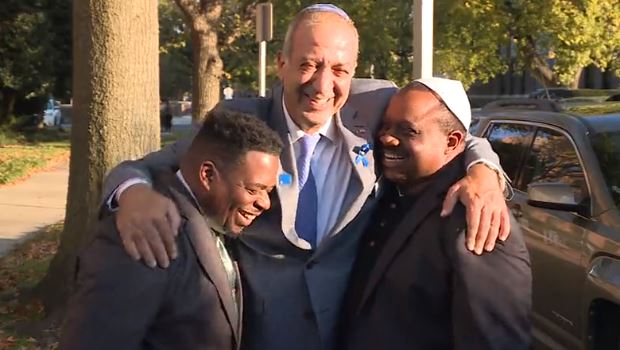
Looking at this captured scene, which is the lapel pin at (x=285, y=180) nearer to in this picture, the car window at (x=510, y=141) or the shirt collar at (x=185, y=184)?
the shirt collar at (x=185, y=184)

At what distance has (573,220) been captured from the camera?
4.89 meters

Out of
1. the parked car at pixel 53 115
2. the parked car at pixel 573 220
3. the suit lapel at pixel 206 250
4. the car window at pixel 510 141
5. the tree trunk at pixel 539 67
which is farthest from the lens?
the parked car at pixel 53 115

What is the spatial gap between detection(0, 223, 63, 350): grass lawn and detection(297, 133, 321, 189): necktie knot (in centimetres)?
390

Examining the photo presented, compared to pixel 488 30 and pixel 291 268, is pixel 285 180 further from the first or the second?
pixel 488 30

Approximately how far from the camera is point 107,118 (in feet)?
20.3

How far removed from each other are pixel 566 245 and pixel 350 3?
19300 mm

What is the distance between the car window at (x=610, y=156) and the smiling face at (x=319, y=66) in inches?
102

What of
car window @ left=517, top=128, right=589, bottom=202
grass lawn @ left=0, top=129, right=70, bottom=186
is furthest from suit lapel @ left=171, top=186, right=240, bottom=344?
grass lawn @ left=0, top=129, right=70, bottom=186

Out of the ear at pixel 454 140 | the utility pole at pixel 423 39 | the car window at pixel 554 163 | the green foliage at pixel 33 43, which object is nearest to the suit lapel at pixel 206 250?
the ear at pixel 454 140

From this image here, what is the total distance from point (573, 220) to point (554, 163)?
0.70 metres

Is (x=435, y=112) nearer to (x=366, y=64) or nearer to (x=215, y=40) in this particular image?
(x=215, y=40)

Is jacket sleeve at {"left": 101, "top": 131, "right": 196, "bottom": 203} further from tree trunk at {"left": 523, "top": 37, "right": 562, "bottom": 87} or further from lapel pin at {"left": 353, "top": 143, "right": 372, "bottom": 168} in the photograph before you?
tree trunk at {"left": 523, "top": 37, "right": 562, "bottom": 87}

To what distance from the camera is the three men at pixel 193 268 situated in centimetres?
197

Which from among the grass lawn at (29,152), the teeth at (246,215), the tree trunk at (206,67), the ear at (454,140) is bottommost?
the grass lawn at (29,152)
